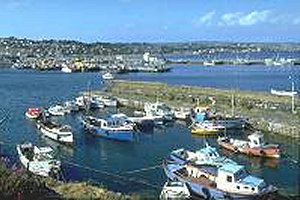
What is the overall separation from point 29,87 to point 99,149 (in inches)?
1867

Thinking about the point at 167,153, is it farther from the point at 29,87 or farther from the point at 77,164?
the point at 29,87

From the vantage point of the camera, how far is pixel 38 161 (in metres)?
25.5

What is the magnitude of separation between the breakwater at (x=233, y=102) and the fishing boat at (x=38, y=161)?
600 inches

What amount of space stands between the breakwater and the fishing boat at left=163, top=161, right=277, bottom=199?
14.8 m

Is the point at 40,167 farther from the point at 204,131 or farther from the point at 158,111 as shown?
the point at 158,111

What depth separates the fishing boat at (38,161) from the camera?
79.7ft

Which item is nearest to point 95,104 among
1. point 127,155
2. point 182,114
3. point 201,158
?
point 182,114

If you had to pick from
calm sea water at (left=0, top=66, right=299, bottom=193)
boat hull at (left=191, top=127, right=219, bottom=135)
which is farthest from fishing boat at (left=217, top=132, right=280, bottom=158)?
boat hull at (left=191, top=127, right=219, bottom=135)

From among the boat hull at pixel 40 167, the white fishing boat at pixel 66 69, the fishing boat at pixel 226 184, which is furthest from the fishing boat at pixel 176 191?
the white fishing boat at pixel 66 69

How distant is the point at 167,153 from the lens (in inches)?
1273

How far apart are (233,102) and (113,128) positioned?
48.9 ft

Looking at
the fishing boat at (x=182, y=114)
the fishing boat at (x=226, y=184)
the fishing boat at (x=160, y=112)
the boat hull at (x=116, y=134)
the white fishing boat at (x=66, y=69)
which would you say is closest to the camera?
the fishing boat at (x=226, y=184)

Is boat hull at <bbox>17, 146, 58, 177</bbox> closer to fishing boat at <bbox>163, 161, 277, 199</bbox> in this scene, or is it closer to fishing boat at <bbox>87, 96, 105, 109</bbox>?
fishing boat at <bbox>163, 161, 277, 199</bbox>

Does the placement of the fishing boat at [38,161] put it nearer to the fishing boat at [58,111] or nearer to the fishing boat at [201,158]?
the fishing boat at [201,158]
